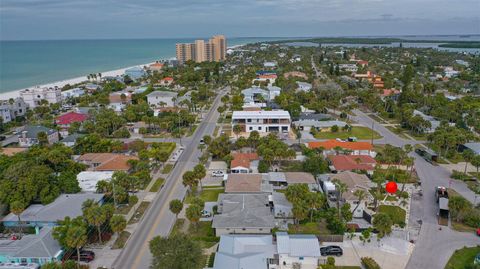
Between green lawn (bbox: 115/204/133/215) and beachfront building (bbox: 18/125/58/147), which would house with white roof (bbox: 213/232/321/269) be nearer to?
green lawn (bbox: 115/204/133/215)

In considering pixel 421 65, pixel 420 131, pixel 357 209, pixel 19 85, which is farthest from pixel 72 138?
pixel 421 65

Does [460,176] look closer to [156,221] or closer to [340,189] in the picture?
[340,189]

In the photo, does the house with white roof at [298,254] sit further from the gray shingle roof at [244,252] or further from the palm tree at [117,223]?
the palm tree at [117,223]

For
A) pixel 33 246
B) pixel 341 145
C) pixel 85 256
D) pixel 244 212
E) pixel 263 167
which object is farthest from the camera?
pixel 341 145

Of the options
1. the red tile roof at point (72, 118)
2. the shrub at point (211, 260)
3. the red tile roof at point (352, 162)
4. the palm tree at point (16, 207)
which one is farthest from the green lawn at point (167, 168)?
the red tile roof at point (72, 118)

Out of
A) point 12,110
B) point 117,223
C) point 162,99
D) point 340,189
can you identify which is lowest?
point 117,223

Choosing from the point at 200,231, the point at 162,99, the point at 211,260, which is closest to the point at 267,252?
the point at 211,260

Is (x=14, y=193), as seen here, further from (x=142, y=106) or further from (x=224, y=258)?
(x=142, y=106)
